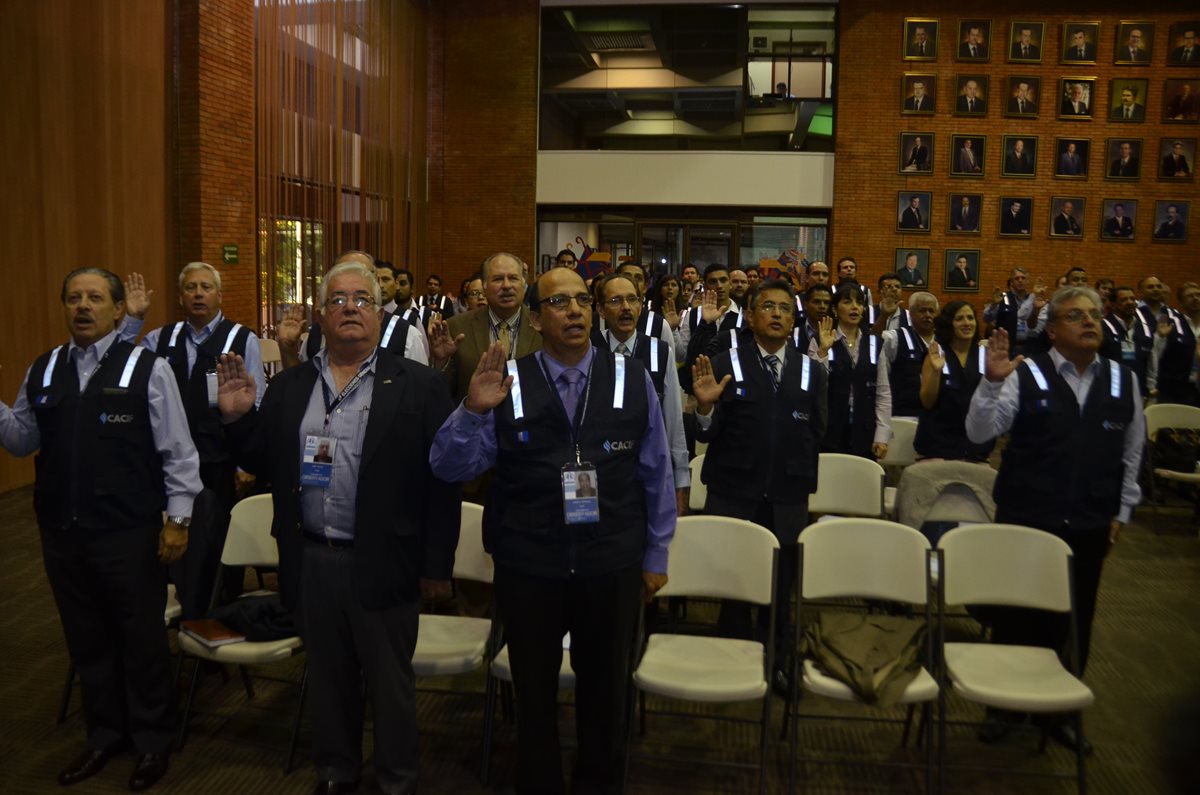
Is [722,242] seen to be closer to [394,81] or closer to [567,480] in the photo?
[394,81]

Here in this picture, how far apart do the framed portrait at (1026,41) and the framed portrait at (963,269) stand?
2886 millimetres

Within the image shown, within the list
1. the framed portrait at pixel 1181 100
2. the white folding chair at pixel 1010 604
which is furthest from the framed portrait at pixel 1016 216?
the white folding chair at pixel 1010 604

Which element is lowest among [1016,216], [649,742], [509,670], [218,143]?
[649,742]

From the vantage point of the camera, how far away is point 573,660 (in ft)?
9.61

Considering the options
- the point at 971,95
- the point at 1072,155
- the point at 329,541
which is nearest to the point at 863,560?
the point at 329,541

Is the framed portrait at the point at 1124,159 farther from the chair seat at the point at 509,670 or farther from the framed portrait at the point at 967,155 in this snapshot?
the chair seat at the point at 509,670

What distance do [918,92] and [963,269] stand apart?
9.07 ft

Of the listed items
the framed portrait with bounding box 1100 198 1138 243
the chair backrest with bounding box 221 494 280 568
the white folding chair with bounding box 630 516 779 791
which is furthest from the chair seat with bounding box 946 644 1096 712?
the framed portrait with bounding box 1100 198 1138 243

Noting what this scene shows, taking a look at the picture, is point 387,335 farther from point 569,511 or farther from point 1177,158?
point 1177,158

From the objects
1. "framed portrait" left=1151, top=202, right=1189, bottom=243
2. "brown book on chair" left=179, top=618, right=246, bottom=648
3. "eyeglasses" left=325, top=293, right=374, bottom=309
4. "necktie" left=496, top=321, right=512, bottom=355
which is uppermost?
"framed portrait" left=1151, top=202, right=1189, bottom=243

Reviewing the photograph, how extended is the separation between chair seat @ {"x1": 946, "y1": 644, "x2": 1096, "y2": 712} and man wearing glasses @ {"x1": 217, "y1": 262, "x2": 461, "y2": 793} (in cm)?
184

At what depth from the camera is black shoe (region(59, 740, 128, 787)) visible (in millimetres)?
3119

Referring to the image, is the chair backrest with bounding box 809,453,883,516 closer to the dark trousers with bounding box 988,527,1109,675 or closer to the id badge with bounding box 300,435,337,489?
the dark trousers with bounding box 988,527,1109,675

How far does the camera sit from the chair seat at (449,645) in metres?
3.19
